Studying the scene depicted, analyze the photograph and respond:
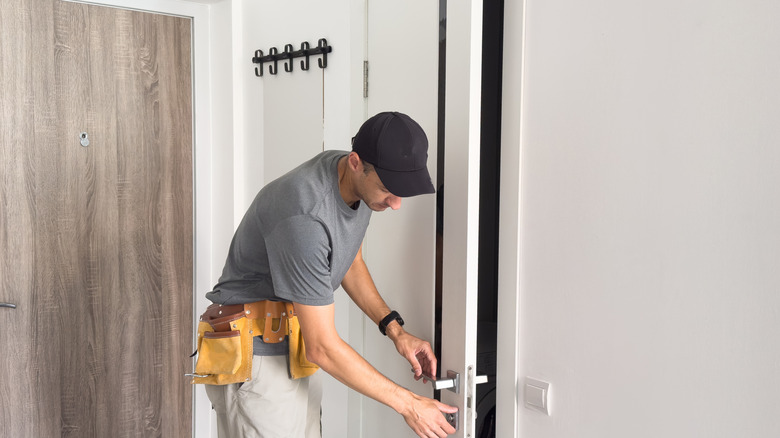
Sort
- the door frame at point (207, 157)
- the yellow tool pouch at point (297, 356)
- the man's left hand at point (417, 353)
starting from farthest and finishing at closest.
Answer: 1. the door frame at point (207, 157)
2. the yellow tool pouch at point (297, 356)
3. the man's left hand at point (417, 353)

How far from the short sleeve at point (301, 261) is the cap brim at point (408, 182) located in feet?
0.65

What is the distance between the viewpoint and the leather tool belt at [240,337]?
5.52 ft

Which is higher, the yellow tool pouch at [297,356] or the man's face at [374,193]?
the man's face at [374,193]

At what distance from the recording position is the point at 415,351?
5.51ft

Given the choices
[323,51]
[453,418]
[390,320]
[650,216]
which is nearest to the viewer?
[650,216]

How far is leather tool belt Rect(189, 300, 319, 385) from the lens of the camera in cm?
168

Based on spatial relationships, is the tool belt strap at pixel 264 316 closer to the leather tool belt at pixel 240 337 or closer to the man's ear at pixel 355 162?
the leather tool belt at pixel 240 337

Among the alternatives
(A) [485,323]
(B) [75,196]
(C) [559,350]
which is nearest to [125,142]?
(B) [75,196]

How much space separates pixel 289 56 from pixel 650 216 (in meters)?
1.56

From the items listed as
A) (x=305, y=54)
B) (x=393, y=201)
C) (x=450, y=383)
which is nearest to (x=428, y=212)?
(x=393, y=201)

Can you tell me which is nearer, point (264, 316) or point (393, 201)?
point (393, 201)

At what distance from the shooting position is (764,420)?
1.09 metres

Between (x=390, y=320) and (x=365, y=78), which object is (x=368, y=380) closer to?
(x=390, y=320)

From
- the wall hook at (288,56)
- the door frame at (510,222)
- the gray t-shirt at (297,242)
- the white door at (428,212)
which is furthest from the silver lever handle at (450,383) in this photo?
the wall hook at (288,56)
